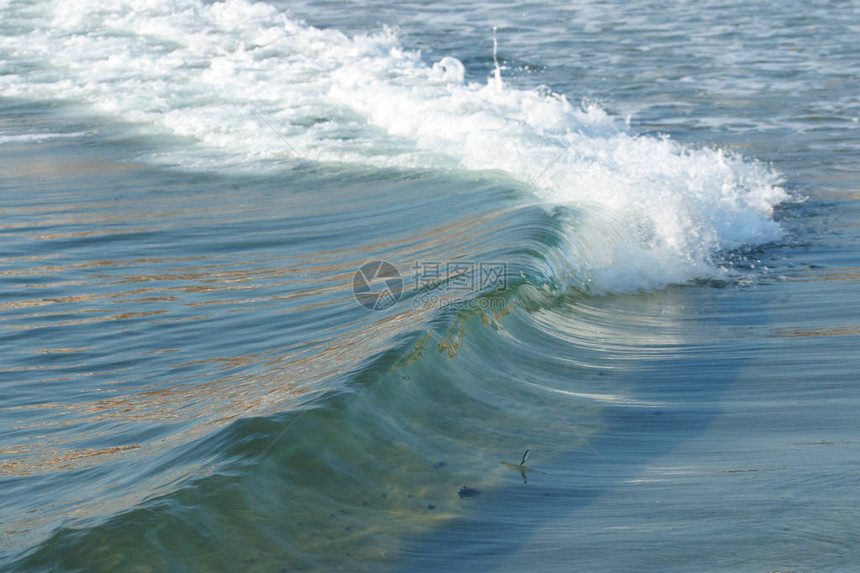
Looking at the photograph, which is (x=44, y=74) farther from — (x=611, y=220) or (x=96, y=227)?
(x=611, y=220)

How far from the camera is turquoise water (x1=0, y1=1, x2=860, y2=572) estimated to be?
3734 millimetres

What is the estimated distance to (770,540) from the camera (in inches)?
139

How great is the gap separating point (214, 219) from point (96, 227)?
1.06 m

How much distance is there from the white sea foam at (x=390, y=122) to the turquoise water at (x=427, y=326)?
65mm

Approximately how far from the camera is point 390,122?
12.6 m

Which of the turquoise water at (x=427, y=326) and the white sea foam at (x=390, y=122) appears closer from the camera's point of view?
the turquoise water at (x=427, y=326)

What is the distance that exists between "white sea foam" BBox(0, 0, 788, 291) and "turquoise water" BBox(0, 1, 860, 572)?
0.21 feet

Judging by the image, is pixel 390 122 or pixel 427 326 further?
pixel 390 122

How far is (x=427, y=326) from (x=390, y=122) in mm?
7230

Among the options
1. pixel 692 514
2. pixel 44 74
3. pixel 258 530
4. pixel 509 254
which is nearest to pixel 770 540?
pixel 692 514

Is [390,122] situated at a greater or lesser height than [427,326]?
greater

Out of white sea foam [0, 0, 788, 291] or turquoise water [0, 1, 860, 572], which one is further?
white sea foam [0, 0, 788, 291]

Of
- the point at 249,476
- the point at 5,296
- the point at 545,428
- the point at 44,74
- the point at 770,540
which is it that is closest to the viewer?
the point at 770,540

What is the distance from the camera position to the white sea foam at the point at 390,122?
8.60 metres
